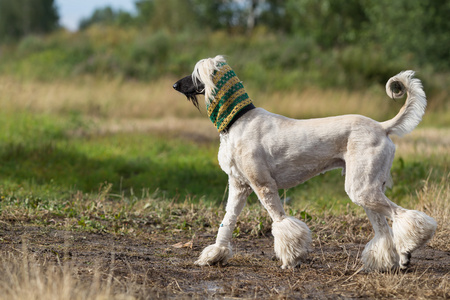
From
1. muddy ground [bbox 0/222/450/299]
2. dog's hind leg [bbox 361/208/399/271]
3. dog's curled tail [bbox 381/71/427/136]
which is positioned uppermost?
dog's curled tail [bbox 381/71/427/136]

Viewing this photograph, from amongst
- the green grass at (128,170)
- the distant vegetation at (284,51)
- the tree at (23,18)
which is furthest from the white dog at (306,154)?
the tree at (23,18)

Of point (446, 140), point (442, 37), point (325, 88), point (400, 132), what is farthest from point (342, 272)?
point (442, 37)

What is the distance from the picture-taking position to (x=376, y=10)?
31156mm

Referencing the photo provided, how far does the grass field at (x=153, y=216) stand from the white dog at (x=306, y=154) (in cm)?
27

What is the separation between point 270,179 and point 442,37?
2480 cm

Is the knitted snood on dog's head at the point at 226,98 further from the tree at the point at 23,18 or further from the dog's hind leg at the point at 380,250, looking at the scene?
Answer: the tree at the point at 23,18

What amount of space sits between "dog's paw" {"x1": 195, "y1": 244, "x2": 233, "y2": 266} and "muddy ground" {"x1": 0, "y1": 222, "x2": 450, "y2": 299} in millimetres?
67

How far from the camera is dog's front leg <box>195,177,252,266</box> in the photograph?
17.3 ft

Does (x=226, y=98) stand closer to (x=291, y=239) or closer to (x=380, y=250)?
(x=291, y=239)

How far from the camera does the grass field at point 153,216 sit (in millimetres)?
4555

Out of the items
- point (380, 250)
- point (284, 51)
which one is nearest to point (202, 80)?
point (380, 250)

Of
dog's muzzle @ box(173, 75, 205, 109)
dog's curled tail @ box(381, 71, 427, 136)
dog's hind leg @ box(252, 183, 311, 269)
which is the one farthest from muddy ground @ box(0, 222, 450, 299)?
dog's muzzle @ box(173, 75, 205, 109)

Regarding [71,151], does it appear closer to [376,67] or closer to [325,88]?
[325,88]

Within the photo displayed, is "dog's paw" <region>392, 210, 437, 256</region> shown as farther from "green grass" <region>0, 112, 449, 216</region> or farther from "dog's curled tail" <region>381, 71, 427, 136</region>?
"green grass" <region>0, 112, 449, 216</region>
